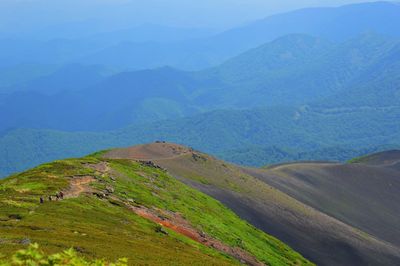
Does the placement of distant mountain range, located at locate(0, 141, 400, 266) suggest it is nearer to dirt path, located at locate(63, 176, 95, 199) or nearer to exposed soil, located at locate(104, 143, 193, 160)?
dirt path, located at locate(63, 176, 95, 199)

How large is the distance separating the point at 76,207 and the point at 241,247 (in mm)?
23556

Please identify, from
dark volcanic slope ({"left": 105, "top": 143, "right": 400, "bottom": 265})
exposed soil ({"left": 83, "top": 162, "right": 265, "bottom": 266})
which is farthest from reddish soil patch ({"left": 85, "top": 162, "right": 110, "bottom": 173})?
dark volcanic slope ({"left": 105, "top": 143, "right": 400, "bottom": 265})

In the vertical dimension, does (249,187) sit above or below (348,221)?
above

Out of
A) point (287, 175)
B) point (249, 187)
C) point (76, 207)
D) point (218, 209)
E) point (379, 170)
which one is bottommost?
point (379, 170)

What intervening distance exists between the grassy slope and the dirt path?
3.36 feet

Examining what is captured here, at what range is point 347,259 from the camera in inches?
3959

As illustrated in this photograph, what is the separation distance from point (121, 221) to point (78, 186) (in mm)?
13306

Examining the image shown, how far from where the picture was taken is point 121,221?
48.4 m

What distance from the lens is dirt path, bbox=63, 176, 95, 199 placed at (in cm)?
5478

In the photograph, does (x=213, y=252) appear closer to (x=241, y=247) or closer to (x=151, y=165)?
(x=241, y=247)

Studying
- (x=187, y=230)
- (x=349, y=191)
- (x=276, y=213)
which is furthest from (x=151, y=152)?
(x=187, y=230)

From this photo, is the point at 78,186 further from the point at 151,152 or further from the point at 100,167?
the point at 151,152

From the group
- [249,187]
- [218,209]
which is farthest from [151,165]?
[249,187]

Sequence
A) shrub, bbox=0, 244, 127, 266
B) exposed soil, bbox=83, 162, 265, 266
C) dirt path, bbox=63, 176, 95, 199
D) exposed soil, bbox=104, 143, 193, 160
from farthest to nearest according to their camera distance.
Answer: exposed soil, bbox=104, 143, 193, 160 < exposed soil, bbox=83, 162, 265, 266 < dirt path, bbox=63, 176, 95, 199 < shrub, bbox=0, 244, 127, 266
